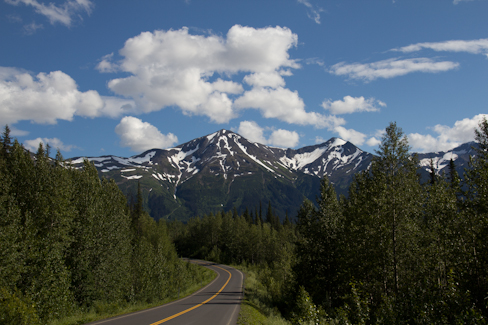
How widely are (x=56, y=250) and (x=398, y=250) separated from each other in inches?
1031

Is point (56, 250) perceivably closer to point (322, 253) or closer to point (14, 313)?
point (14, 313)

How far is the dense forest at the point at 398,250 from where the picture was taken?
445 inches

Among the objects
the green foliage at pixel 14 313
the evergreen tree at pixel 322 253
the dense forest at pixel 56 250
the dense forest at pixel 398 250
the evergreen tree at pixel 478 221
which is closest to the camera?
the dense forest at pixel 398 250

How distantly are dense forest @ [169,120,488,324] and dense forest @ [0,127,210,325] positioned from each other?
16425 millimetres

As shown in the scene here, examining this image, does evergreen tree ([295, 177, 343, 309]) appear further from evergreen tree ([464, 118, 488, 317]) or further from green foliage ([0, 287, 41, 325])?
green foliage ([0, 287, 41, 325])

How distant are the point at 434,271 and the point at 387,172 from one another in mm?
6628

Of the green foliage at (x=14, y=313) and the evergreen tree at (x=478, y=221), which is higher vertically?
the evergreen tree at (x=478, y=221)

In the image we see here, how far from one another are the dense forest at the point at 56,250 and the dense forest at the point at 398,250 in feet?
53.9

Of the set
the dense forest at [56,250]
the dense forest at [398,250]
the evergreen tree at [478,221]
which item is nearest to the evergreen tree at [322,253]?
the dense forest at [398,250]

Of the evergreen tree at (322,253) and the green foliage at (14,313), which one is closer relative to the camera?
the green foliage at (14,313)

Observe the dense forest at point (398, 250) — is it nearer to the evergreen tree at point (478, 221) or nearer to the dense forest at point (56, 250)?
the evergreen tree at point (478, 221)

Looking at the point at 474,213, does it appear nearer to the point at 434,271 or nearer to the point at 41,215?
the point at 434,271

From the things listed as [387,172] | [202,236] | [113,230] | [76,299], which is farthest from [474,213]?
[202,236]

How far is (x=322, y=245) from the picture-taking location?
80.4ft
